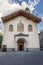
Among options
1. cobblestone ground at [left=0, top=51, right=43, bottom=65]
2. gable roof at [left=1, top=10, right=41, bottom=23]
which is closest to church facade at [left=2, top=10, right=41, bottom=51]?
gable roof at [left=1, top=10, right=41, bottom=23]

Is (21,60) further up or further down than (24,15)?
further down

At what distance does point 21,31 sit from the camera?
111 feet

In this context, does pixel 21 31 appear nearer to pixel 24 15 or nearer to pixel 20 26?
pixel 20 26

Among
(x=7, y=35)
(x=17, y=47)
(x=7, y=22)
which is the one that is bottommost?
(x=17, y=47)

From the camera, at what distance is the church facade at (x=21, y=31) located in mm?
33531

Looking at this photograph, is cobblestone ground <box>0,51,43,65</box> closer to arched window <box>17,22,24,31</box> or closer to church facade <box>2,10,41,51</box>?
church facade <box>2,10,41,51</box>

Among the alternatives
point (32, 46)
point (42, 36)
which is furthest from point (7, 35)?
point (42, 36)

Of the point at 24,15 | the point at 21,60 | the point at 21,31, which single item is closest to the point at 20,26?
the point at 21,31

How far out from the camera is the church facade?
33531 millimetres

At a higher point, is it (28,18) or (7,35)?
(28,18)

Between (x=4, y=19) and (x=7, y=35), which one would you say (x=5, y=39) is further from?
(x=4, y=19)

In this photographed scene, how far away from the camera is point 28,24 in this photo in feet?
113

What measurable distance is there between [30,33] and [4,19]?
5420mm

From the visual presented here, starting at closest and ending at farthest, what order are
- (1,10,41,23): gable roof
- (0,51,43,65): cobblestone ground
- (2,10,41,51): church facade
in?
(0,51,43,65): cobblestone ground → (1,10,41,23): gable roof → (2,10,41,51): church facade
